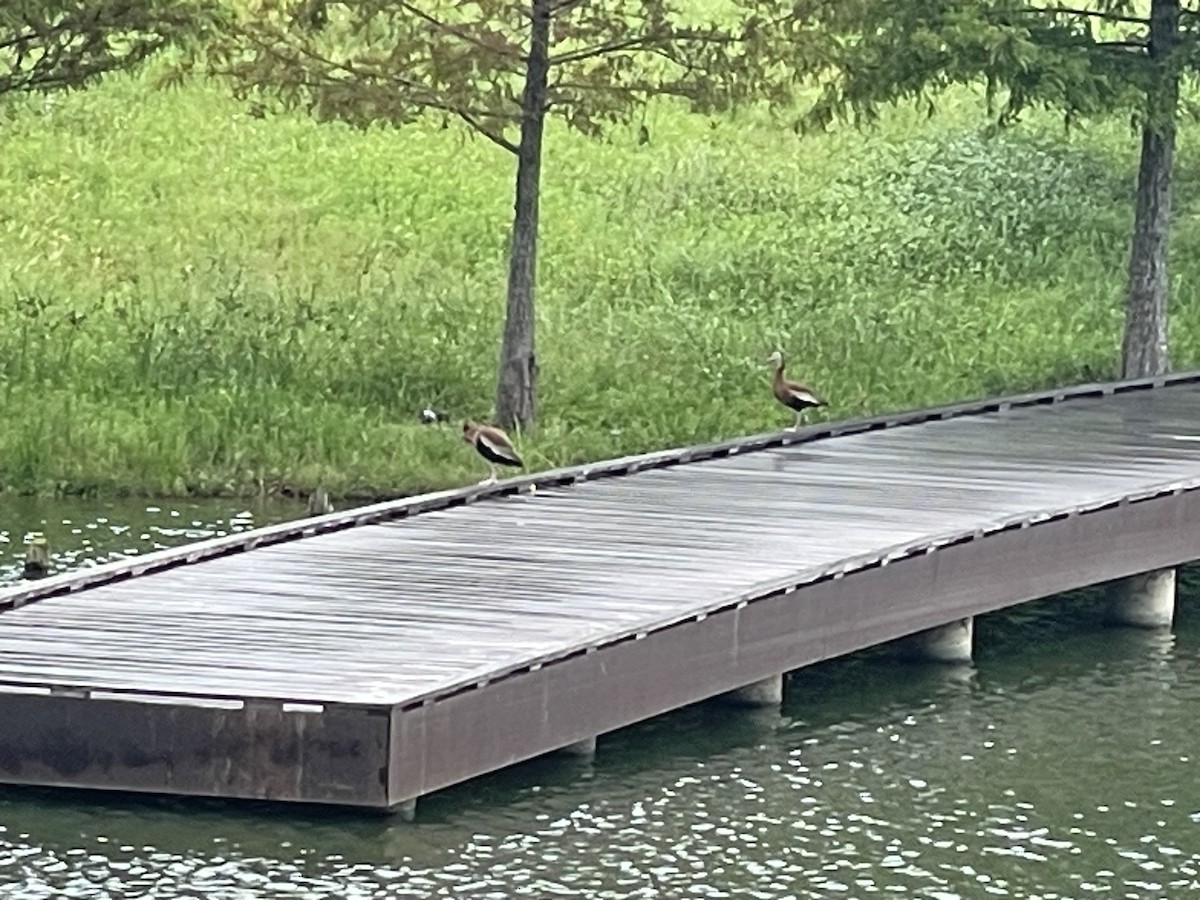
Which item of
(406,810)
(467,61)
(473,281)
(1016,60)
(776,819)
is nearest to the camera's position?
(406,810)

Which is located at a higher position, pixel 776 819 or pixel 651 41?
pixel 651 41

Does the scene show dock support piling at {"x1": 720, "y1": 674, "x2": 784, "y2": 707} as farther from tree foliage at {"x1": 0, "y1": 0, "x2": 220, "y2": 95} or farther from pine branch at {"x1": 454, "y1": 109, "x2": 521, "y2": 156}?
tree foliage at {"x1": 0, "y1": 0, "x2": 220, "y2": 95}

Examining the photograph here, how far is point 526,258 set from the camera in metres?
26.1

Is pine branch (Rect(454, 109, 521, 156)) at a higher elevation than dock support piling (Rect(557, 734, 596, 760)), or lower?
higher

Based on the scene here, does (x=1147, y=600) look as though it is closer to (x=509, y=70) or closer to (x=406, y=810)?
(x=509, y=70)

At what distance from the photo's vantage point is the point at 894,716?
1811 centimetres

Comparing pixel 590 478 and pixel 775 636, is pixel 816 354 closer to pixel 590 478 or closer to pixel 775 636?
pixel 590 478

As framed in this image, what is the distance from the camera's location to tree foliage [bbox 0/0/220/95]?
24.1m

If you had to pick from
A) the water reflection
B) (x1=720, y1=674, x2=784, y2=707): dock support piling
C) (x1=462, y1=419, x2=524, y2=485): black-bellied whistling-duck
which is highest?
(x1=462, y1=419, x2=524, y2=485): black-bellied whistling-duck

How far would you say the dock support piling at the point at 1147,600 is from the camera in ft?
70.0

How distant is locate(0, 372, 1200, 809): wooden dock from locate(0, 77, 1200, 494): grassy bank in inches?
186

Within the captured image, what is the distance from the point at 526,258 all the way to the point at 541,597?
942cm

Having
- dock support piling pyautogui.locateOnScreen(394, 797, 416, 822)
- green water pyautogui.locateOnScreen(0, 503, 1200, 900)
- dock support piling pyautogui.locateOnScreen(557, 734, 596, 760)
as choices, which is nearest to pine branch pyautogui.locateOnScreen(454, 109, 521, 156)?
green water pyautogui.locateOnScreen(0, 503, 1200, 900)

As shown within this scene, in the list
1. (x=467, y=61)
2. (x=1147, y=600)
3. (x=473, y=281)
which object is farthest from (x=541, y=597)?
(x=473, y=281)
